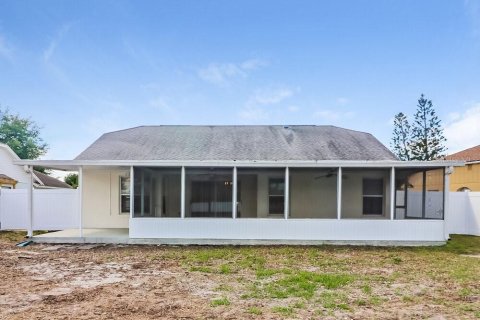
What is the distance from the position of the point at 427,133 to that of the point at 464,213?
18.3m

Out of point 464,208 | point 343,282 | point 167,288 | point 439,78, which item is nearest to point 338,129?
point 464,208

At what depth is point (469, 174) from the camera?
2134cm

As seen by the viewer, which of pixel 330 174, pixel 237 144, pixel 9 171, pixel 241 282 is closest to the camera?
pixel 241 282

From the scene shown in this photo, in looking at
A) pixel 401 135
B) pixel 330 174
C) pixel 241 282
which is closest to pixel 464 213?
pixel 330 174

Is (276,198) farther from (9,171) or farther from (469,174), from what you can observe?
(9,171)

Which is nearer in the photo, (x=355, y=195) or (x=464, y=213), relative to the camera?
(x=355, y=195)

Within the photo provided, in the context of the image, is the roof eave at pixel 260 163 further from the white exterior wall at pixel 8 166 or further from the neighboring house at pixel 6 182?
the white exterior wall at pixel 8 166

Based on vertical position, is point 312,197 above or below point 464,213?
above

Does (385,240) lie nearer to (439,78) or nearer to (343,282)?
(343,282)

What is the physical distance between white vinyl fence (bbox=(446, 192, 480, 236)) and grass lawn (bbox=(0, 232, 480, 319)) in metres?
3.85

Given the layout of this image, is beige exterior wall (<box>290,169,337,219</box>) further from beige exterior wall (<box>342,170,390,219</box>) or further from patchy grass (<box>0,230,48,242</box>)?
patchy grass (<box>0,230,48,242</box>)

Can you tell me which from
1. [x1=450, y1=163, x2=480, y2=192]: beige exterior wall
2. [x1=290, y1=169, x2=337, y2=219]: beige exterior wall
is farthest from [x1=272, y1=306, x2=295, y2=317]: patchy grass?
[x1=450, y1=163, x2=480, y2=192]: beige exterior wall

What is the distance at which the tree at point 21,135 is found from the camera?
3834 centimetres

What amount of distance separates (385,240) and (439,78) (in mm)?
13208
